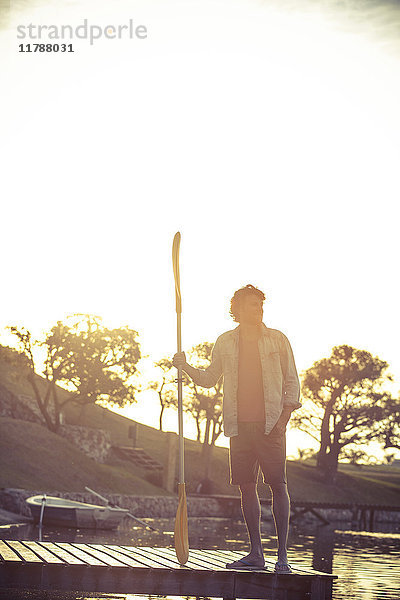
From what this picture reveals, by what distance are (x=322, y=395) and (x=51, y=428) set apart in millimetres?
24594

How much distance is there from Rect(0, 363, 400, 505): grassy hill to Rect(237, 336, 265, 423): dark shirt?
3470cm

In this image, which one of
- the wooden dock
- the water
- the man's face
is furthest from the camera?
→ the water

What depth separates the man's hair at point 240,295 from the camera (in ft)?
30.8

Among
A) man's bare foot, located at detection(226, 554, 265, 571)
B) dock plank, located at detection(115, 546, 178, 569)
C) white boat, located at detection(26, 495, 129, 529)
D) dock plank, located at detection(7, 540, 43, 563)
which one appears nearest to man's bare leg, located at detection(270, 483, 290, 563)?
man's bare foot, located at detection(226, 554, 265, 571)

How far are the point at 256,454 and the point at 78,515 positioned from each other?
78.4 ft

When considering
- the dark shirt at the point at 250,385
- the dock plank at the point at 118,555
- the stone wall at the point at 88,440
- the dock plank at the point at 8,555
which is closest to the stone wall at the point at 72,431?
the stone wall at the point at 88,440

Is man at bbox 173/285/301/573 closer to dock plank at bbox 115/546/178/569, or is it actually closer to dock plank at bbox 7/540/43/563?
dock plank at bbox 115/546/178/569

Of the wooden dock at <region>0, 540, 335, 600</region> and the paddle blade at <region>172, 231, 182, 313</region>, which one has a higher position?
the paddle blade at <region>172, 231, 182, 313</region>

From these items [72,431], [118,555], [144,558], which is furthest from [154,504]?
[144,558]

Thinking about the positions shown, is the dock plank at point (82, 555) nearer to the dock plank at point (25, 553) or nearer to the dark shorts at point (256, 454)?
the dock plank at point (25, 553)

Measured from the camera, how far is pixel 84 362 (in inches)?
2264

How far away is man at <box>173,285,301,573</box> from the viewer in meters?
8.97

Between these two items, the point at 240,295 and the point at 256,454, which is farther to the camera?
the point at 240,295

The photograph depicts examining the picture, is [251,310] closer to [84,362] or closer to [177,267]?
[177,267]
